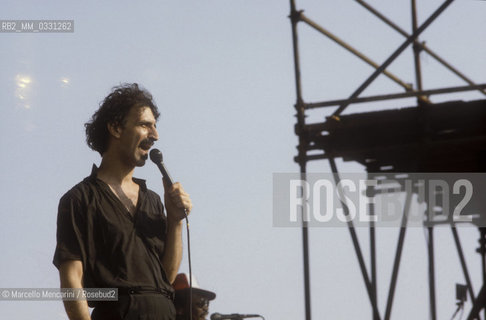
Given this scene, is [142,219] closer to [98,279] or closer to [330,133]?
[98,279]

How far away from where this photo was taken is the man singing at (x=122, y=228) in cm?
464

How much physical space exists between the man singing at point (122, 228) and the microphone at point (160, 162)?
72mm

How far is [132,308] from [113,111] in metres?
1.21

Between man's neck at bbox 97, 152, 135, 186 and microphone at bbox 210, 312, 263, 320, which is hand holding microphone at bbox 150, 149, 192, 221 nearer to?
man's neck at bbox 97, 152, 135, 186

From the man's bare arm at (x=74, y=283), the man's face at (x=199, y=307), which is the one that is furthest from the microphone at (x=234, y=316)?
the man's bare arm at (x=74, y=283)

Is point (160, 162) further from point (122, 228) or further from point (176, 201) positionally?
point (122, 228)

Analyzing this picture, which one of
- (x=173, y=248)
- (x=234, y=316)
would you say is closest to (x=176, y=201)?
(x=173, y=248)

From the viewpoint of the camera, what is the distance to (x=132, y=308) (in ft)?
15.1

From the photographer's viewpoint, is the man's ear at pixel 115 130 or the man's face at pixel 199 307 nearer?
the man's ear at pixel 115 130

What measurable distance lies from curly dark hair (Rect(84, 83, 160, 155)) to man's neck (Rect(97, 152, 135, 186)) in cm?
16

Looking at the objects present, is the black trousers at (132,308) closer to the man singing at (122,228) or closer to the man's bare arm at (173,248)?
the man singing at (122,228)

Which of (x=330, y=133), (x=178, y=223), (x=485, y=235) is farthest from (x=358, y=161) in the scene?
(x=178, y=223)

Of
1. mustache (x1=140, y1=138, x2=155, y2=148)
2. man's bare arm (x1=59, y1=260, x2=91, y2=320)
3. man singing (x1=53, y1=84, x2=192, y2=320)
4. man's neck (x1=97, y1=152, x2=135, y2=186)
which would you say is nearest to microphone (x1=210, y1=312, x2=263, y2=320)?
man singing (x1=53, y1=84, x2=192, y2=320)

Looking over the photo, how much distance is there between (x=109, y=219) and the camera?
15.6 feet
